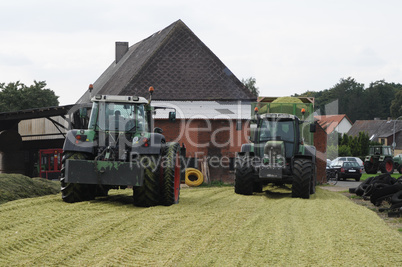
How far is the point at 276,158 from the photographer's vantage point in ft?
52.0

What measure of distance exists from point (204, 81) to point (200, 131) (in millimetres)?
4910

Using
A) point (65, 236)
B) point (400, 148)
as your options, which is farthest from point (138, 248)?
point (400, 148)

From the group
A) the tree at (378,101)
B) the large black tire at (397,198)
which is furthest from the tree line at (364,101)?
the large black tire at (397,198)

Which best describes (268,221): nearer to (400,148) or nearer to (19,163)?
(19,163)

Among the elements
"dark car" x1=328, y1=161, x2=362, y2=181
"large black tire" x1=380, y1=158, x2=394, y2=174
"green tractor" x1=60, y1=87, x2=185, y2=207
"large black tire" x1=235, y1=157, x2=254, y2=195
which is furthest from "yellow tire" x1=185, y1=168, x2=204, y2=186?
"large black tire" x1=380, y1=158, x2=394, y2=174

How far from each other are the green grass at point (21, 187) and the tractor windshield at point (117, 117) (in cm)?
260

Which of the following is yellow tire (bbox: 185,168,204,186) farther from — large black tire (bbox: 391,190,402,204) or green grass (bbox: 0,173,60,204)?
large black tire (bbox: 391,190,402,204)

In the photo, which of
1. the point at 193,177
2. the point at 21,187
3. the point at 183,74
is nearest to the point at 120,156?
the point at 21,187

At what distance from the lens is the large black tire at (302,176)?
15016 mm

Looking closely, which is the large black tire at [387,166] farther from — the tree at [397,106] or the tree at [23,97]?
the tree at [397,106]

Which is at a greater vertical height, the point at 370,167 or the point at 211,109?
the point at 211,109

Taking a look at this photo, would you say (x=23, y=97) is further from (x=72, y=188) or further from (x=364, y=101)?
(x=364, y=101)

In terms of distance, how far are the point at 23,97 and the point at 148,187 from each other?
44.1 meters

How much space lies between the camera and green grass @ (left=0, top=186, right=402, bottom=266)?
260 inches
